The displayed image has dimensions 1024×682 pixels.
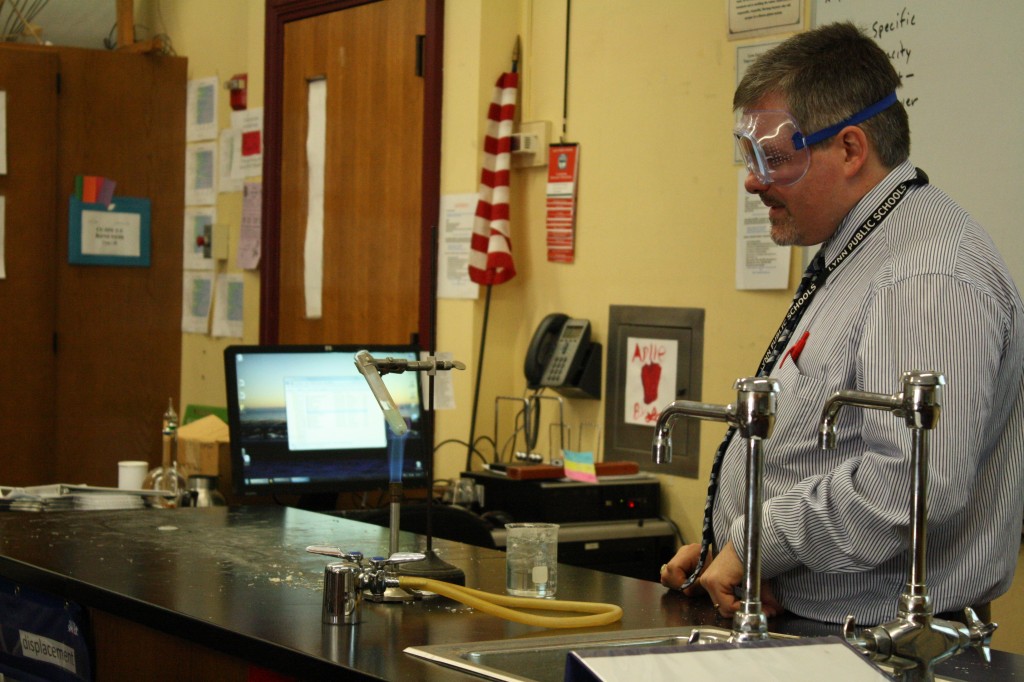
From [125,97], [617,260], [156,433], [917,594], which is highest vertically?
[125,97]

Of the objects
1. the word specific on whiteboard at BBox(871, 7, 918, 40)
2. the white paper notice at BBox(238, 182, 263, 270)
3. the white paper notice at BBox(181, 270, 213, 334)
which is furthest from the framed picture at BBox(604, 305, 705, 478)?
the white paper notice at BBox(181, 270, 213, 334)

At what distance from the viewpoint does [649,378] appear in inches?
143

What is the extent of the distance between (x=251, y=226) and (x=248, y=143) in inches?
13.4

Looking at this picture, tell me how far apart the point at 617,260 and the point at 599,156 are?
1.05ft

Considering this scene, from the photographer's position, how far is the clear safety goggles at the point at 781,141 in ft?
6.16

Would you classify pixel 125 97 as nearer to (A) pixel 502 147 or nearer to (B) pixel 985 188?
(A) pixel 502 147

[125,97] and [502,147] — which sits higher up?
[125,97]

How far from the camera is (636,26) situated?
3682mm

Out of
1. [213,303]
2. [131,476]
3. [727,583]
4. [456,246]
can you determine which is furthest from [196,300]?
[727,583]

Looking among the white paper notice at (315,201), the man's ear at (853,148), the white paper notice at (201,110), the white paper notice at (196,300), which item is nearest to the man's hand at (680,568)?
the man's ear at (853,148)

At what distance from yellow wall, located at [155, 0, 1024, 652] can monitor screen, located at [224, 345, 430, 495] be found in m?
0.56

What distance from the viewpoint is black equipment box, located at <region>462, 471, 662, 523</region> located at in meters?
3.35

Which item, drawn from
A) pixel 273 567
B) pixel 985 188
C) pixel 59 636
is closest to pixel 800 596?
pixel 273 567

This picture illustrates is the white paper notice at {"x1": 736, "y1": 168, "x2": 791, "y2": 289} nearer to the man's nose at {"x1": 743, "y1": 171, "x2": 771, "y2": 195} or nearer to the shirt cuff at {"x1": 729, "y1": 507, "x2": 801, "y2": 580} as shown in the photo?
the man's nose at {"x1": 743, "y1": 171, "x2": 771, "y2": 195}
